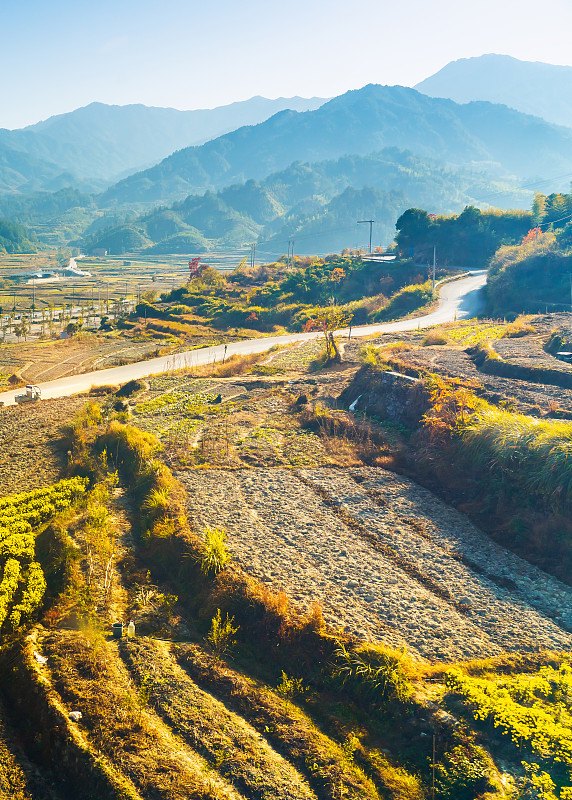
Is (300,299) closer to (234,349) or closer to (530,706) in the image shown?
(234,349)

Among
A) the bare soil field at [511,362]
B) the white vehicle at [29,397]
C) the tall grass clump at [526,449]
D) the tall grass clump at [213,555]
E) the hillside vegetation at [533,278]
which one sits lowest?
the tall grass clump at [213,555]

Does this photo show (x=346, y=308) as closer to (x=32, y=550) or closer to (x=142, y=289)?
(x=32, y=550)

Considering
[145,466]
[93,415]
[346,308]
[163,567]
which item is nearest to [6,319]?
[346,308]

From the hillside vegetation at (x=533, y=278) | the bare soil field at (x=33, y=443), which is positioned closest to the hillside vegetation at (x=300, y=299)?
the hillside vegetation at (x=533, y=278)

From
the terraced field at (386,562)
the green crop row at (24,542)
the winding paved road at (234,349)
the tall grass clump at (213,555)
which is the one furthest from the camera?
the winding paved road at (234,349)

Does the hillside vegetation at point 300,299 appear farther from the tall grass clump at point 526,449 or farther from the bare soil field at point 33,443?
the tall grass clump at point 526,449

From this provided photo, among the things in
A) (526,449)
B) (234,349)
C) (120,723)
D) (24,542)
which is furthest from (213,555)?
(234,349)

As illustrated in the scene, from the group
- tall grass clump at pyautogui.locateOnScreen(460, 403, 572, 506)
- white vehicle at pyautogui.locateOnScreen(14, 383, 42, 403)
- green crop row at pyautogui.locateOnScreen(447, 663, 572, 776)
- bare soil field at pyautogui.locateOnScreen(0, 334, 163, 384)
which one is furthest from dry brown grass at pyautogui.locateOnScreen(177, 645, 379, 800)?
bare soil field at pyautogui.locateOnScreen(0, 334, 163, 384)
